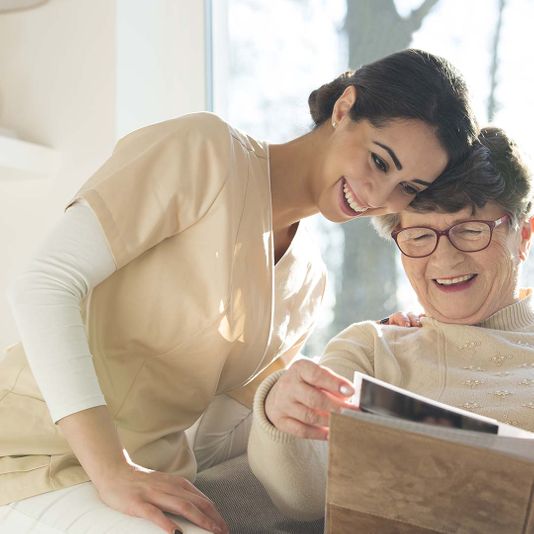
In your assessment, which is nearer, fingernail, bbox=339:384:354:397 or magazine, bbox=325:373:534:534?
magazine, bbox=325:373:534:534

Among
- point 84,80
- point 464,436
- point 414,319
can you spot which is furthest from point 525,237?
point 84,80

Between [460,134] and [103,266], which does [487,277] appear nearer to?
[460,134]

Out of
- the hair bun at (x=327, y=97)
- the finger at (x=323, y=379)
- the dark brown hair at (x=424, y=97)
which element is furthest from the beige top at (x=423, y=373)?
the hair bun at (x=327, y=97)

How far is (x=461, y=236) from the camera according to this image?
1.37 metres

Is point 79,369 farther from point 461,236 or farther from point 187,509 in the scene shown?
point 461,236

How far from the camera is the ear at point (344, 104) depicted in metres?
1.43

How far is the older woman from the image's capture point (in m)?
1.28

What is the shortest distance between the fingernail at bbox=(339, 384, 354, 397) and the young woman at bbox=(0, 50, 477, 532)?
384mm

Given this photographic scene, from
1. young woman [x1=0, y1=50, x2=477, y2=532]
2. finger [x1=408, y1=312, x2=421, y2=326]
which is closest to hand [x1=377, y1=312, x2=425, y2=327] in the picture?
finger [x1=408, y1=312, x2=421, y2=326]

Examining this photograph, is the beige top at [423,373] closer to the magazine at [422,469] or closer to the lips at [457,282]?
the lips at [457,282]

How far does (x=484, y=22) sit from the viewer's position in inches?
74.0

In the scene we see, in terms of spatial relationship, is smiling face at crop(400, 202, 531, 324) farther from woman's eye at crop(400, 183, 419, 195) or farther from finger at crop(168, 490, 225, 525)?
finger at crop(168, 490, 225, 525)

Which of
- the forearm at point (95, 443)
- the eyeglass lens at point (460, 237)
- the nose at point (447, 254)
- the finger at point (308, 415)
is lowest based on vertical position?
the forearm at point (95, 443)

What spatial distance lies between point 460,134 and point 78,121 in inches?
53.4
